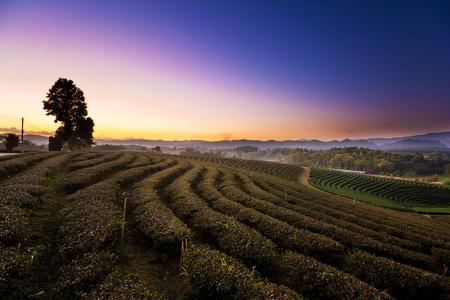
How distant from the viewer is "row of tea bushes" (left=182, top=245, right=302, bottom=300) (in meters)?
4.79

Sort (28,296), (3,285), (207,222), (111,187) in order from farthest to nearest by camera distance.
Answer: (111,187) → (207,222) → (28,296) → (3,285)

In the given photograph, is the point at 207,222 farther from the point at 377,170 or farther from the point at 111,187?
the point at 377,170

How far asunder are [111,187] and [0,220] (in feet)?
22.1

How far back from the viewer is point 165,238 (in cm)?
Answer: 723

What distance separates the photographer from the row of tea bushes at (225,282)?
479 cm

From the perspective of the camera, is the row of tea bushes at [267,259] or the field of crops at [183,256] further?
the row of tea bushes at [267,259]

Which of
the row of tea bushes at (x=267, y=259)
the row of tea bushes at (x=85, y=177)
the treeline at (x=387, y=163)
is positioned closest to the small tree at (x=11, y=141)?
the row of tea bushes at (x=85, y=177)

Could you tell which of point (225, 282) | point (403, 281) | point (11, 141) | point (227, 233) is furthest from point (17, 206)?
point (11, 141)

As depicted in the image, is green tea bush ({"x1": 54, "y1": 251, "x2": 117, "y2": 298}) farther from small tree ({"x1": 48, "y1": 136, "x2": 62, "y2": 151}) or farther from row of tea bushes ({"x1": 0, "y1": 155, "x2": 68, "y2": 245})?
small tree ({"x1": 48, "y1": 136, "x2": 62, "y2": 151})

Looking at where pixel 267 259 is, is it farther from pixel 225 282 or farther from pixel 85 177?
pixel 85 177

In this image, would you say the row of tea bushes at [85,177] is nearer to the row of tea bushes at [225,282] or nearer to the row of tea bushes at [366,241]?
the row of tea bushes at [225,282]

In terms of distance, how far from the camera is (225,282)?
5020 mm

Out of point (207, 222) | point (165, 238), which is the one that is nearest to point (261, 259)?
point (207, 222)

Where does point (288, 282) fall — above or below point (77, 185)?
below
